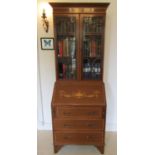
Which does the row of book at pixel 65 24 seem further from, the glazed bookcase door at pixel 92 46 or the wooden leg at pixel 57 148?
the wooden leg at pixel 57 148

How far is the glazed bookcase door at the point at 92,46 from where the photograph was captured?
9.15 ft

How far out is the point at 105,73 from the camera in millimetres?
3145

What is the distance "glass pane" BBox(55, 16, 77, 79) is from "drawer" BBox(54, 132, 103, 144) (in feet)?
2.66

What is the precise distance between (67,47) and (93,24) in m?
0.48

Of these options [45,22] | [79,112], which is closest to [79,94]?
[79,112]

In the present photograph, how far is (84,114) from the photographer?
2.70 meters

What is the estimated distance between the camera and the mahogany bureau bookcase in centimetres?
269

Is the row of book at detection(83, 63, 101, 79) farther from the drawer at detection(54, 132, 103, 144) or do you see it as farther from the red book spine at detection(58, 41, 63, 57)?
the drawer at detection(54, 132, 103, 144)
